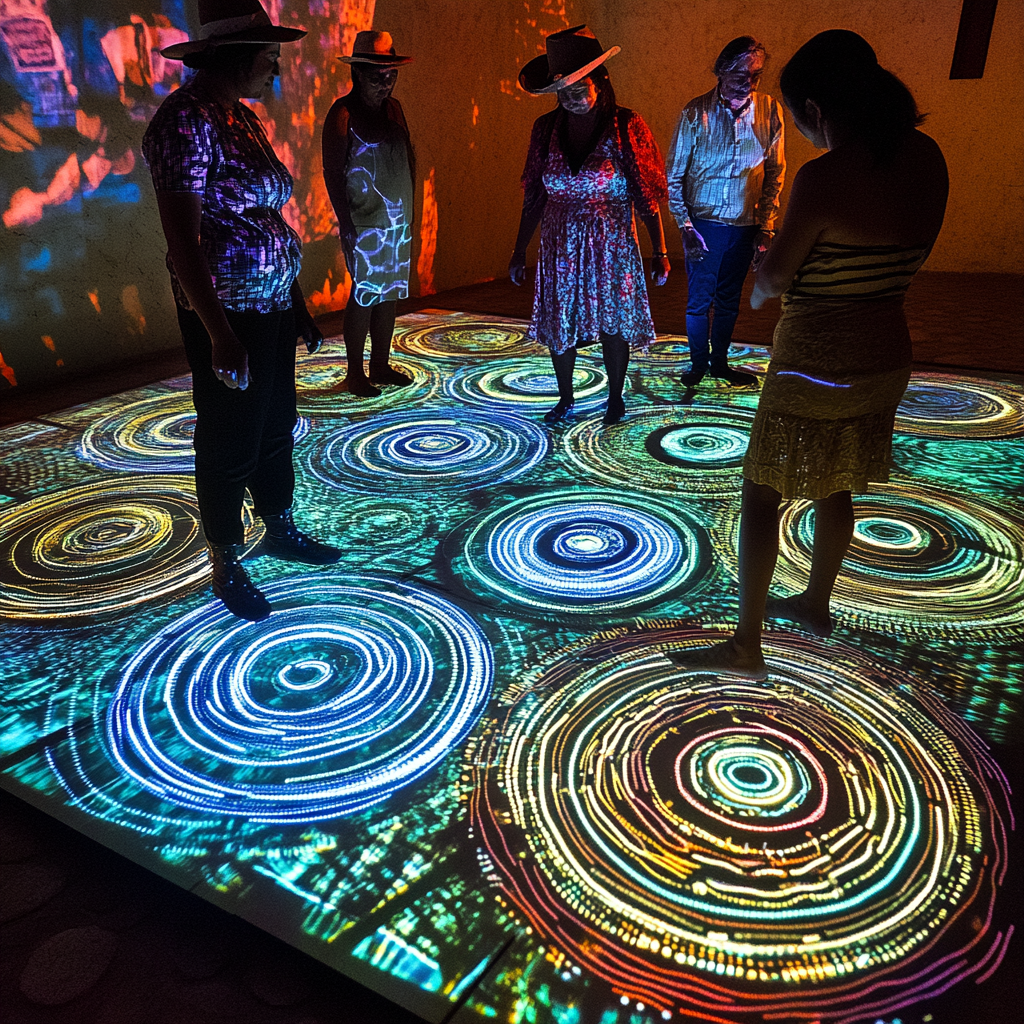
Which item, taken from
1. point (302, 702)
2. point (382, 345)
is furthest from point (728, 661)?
point (382, 345)

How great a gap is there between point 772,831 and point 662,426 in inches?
80.9

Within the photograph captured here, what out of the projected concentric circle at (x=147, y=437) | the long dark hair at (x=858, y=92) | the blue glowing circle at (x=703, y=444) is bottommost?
the blue glowing circle at (x=703, y=444)

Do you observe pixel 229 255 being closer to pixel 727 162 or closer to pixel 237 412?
pixel 237 412

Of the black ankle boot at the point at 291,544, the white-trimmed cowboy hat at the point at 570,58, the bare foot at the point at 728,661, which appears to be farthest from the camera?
the white-trimmed cowboy hat at the point at 570,58

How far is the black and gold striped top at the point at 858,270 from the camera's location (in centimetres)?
127

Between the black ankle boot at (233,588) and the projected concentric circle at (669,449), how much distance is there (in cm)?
125

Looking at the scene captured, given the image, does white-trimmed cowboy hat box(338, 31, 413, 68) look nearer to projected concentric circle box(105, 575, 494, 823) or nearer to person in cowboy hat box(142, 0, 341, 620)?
person in cowboy hat box(142, 0, 341, 620)

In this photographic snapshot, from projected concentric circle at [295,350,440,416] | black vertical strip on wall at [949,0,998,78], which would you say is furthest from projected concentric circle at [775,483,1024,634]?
black vertical strip on wall at [949,0,998,78]

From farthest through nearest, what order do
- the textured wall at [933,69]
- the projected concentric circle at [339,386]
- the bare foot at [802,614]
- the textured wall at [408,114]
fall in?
the textured wall at [933,69], the textured wall at [408,114], the projected concentric circle at [339,386], the bare foot at [802,614]

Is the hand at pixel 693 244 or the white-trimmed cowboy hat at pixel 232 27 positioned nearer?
the white-trimmed cowboy hat at pixel 232 27

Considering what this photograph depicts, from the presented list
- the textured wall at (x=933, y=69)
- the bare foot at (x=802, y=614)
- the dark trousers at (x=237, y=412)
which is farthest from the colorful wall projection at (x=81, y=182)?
the textured wall at (x=933, y=69)

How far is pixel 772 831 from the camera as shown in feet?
4.06

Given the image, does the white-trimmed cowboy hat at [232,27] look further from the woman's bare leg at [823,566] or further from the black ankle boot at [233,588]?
the woman's bare leg at [823,566]

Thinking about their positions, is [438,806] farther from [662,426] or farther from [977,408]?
[977,408]
